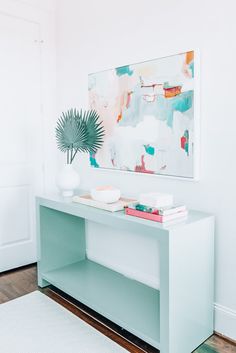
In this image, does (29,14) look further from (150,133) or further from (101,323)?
(101,323)

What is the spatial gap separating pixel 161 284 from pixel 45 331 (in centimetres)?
81

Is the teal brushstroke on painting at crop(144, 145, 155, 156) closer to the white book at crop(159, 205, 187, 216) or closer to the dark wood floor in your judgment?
the white book at crop(159, 205, 187, 216)

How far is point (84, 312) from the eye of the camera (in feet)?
7.17

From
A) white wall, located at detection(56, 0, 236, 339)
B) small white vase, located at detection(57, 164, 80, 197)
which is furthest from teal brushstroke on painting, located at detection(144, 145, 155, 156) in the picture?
small white vase, located at detection(57, 164, 80, 197)

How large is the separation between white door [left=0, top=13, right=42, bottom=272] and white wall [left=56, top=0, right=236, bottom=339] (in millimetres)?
803

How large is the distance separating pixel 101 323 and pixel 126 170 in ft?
3.32

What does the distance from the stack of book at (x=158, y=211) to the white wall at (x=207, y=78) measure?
24 cm

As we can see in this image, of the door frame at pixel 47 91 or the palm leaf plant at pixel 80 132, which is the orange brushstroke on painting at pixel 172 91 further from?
the door frame at pixel 47 91

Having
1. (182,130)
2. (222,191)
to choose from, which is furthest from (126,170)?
(222,191)

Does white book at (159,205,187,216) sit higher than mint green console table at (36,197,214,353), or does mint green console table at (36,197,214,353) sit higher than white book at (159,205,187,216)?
white book at (159,205,187,216)

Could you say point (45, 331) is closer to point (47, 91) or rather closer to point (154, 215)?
point (154, 215)

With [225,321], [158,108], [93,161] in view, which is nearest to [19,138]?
[93,161]

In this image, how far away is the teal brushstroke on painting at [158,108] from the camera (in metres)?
1.97

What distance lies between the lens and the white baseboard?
6.10 feet
